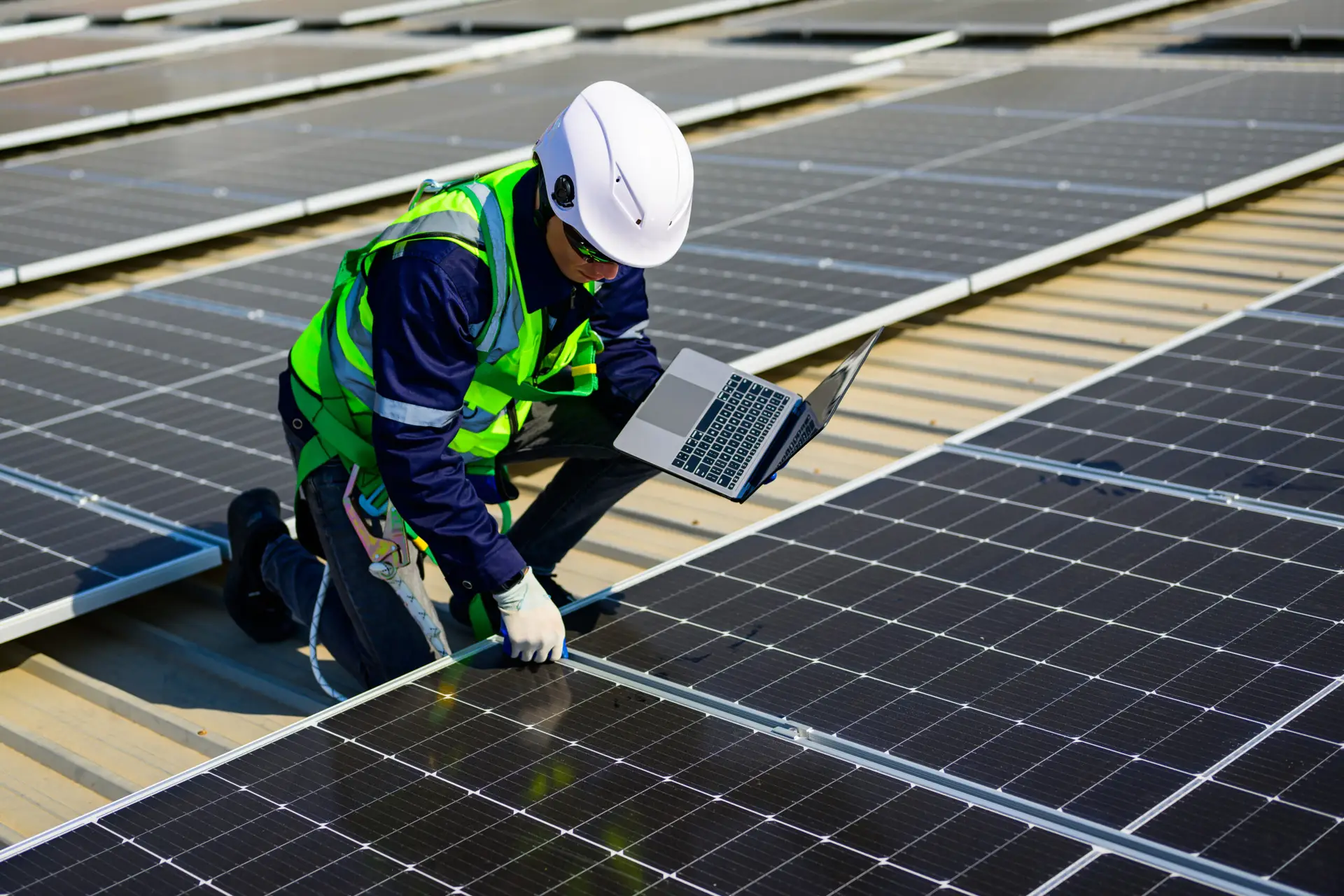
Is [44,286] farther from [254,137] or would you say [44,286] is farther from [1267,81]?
[1267,81]

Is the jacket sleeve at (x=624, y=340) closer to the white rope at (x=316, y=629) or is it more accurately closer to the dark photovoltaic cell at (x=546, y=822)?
the white rope at (x=316, y=629)

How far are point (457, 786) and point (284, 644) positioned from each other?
7.73ft

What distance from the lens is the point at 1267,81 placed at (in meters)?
14.1

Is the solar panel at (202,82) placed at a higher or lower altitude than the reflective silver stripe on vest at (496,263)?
higher

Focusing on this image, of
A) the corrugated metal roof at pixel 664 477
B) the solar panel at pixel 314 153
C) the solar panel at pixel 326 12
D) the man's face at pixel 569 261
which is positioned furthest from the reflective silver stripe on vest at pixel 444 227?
the solar panel at pixel 326 12

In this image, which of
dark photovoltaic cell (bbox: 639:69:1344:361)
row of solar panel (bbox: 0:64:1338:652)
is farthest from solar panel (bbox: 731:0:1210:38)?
row of solar panel (bbox: 0:64:1338:652)

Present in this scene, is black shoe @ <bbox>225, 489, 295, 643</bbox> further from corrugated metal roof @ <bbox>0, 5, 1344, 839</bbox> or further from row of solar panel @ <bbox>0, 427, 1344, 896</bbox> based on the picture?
→ row of solar panel @ <bbox>0, 427, 1344, 896</bbox>

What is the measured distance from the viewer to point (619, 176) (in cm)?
495

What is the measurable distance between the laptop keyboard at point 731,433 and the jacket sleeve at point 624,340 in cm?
32

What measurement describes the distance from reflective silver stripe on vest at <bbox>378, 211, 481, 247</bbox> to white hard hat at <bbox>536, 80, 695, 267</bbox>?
0.27 meters

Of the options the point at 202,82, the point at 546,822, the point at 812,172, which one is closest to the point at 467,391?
the point at 546,822

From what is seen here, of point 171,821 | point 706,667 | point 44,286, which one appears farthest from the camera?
point 44,286

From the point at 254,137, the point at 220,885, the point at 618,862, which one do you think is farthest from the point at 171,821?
the point at 254,137

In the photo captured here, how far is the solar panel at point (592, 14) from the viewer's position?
64.3ft
